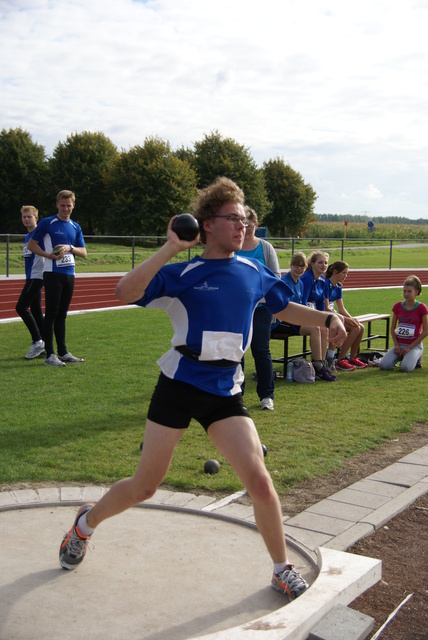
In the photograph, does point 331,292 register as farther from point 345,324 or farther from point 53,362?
point 53,362

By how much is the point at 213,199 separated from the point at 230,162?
57195 mm

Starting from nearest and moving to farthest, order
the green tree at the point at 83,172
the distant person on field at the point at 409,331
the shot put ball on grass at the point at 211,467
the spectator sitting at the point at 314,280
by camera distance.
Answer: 1. the shot put ball on grass at the point at 211,467
2. the spectator sitting at the point at 314,280
3. the distant person on field at the point at 409,331
4. the green tree at the point at 83,172

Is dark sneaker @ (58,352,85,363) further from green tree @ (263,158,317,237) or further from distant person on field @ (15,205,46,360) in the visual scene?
green tree @ (263,158,317,237)

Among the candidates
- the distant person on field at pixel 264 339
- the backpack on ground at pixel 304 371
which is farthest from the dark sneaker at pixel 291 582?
the backpack on ground at pixel 304 371

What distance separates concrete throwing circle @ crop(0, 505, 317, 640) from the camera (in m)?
3.24

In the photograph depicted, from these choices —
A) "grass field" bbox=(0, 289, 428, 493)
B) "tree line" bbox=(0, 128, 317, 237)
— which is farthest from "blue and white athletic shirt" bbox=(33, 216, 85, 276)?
"tree line" bbox=(0, 128, 317, 237)

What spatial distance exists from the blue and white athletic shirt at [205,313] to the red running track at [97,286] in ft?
42.1

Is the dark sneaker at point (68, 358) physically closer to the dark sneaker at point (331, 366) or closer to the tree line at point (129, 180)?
the dark sneaker at point (331, 366)

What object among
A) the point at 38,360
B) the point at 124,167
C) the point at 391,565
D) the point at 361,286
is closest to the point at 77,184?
the point at 124,167

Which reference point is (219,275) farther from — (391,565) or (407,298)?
(407,298)

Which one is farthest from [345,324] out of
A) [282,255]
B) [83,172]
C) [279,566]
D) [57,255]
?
[83,172]

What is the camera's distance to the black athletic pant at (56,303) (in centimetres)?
980

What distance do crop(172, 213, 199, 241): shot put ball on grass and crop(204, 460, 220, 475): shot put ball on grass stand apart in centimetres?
273

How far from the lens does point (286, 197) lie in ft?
214
